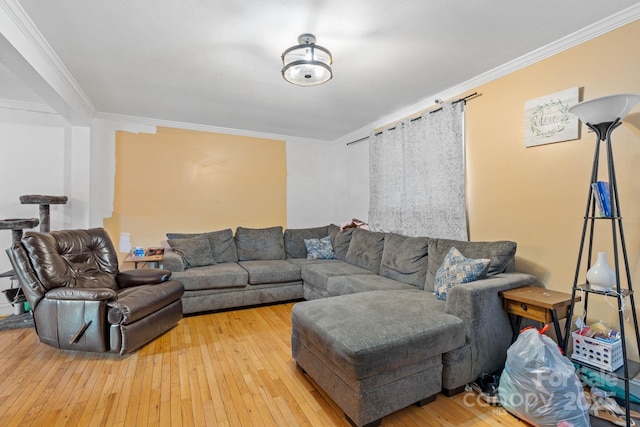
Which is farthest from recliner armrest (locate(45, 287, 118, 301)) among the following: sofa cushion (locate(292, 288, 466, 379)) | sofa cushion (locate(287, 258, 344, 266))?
sofa cushion (locate(287, 258, 344, 266))

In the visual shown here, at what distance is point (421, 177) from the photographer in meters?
3.34

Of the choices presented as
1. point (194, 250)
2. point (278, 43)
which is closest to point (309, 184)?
point (194, 250)

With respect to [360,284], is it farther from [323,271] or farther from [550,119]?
[550,119]

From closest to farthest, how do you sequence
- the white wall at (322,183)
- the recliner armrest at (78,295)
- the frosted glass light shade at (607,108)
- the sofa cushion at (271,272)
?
the frosted glass light shade at (607,108) < the recliner armrest at (78,295) < the sofa cushion at (271,272) < the white wall at (322,183)

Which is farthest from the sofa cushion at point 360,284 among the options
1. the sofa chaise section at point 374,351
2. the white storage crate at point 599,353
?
the white storage crate at point 599,353

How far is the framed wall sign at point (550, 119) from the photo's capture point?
7.14 feet

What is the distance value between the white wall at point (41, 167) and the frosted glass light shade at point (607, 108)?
4.80 m

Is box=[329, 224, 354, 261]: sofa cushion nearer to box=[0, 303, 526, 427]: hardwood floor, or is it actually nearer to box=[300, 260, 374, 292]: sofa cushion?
box=[300, 260, 374, 292]: sofa cushion

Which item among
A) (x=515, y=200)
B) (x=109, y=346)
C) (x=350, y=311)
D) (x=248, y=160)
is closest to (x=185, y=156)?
(x=248, y=160)

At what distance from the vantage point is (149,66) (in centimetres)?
253

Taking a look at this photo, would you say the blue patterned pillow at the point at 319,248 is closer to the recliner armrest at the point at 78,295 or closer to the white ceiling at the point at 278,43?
the white ceiling at the point at 278,43

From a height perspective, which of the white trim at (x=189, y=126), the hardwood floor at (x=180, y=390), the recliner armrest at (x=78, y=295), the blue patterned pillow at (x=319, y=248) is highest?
the white trim at (x=189, y=126)

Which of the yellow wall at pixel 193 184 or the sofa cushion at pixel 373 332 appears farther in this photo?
the yellow wall at pixel 193 184

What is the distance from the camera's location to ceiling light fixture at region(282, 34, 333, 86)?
2.06 m
